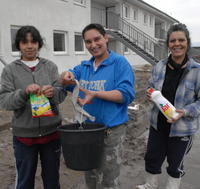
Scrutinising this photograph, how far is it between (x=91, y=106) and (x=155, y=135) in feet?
3.27

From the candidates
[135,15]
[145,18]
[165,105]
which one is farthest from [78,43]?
[145,18]

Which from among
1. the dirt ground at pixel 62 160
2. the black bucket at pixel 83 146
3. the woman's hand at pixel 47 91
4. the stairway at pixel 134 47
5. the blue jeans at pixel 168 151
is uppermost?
the stairway at pixel 134 47

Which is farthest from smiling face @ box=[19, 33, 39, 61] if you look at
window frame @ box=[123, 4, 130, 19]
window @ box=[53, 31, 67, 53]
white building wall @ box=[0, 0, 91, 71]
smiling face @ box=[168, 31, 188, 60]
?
window frame @ box=[123, 4, 130, 19]

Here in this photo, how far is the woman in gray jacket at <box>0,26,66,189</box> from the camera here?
2.08 m

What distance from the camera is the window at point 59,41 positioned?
12.8 metres

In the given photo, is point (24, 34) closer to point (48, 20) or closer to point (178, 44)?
point (178, 44)

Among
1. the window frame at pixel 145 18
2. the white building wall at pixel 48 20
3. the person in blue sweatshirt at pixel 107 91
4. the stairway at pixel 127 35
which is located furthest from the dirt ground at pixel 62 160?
the window frame at pixel 145 18

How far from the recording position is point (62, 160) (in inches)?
150

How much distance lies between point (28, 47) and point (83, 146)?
3.18ft

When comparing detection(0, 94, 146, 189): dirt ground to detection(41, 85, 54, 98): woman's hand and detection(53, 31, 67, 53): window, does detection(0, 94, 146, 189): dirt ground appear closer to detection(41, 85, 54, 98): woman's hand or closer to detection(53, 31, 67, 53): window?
detection(41, 85, 54, 98): woman's hand

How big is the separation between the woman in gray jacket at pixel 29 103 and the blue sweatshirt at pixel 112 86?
1.07ft

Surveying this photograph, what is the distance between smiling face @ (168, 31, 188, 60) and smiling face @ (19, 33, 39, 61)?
1339 millimetres

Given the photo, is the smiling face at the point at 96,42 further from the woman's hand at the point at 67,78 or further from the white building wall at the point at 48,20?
the white building wall at the point at 48,20

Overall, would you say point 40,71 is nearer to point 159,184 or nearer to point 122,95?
point 122,95
